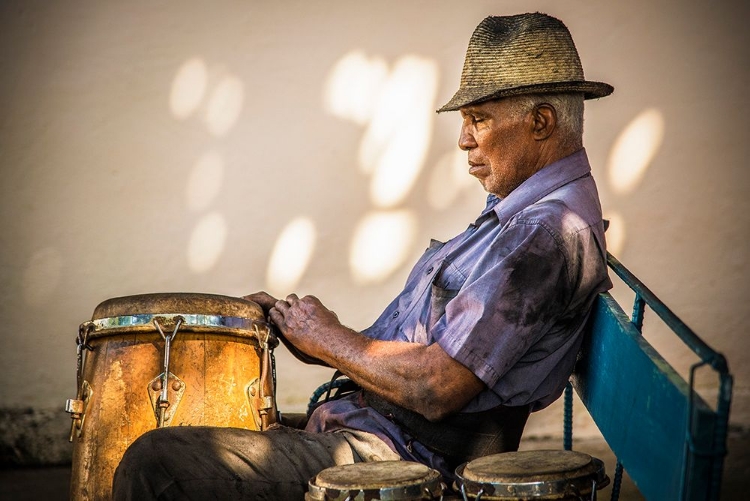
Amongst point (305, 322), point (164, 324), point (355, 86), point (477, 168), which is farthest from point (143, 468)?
point (355, 86)

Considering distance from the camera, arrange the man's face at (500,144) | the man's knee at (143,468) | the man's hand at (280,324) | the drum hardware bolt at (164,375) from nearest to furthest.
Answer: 1. the man's knee at (143,468)
2. the drum hardware bolt at (164,375)
3. the man's face at (500,144)
4. the man's hand at (280,324)

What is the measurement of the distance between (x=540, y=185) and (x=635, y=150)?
212 centimetres

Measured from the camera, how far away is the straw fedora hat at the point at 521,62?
2496 mm

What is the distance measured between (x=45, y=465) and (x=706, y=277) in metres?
3.21

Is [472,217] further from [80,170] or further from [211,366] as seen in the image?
[211,366]

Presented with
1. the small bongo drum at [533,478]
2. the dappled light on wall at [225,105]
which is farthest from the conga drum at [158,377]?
the dappled light on wall at [225,105]

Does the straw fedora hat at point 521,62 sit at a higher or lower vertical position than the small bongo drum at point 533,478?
higher

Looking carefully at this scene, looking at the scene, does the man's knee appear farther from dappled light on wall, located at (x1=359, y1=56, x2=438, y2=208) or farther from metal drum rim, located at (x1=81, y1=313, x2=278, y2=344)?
dappled light on wall, located at (x1=359, y1=56, x2=438, y2=208)

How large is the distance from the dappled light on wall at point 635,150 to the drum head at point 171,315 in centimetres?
240

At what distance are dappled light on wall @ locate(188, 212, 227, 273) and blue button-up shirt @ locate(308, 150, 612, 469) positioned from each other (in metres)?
2.03

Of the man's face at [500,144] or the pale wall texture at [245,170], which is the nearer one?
the man's face at [500,144]

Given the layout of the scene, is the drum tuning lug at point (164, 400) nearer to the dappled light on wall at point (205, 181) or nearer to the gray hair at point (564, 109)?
the gray hair at point (564, 109)

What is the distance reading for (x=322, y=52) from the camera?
4.52 metres

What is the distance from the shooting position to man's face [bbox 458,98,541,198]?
2.55 meters
